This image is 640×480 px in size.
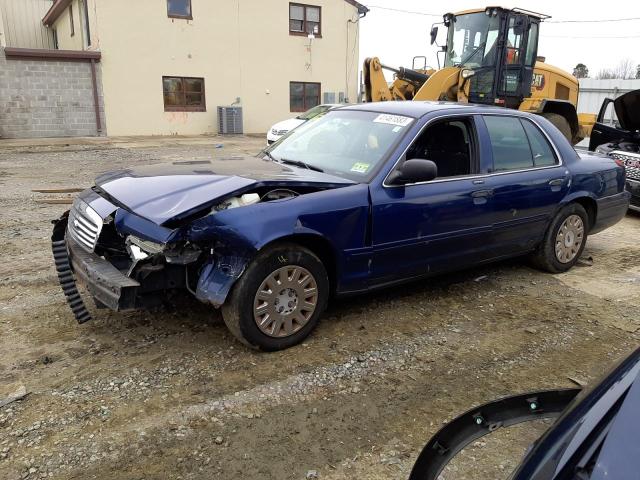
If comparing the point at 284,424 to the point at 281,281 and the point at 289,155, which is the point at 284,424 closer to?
the point at 281,281

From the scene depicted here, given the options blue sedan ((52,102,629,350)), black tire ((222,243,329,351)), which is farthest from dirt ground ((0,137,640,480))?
blue sedan ((52,102,629,350))

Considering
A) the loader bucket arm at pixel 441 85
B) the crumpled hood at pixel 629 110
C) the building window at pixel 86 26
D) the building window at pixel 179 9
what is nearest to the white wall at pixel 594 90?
the loader bucket arm at pixel 441 85

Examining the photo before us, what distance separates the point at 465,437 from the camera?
202 cm

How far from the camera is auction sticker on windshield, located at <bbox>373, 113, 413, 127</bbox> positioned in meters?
4.40

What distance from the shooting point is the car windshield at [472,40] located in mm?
11695

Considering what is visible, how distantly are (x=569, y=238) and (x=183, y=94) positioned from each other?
1910cm

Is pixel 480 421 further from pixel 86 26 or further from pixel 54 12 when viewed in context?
pixel 54 12

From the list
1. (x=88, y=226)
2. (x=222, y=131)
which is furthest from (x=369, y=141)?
(x=222, y=131)

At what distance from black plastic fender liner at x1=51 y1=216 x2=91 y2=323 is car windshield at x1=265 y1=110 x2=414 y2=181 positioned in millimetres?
1866

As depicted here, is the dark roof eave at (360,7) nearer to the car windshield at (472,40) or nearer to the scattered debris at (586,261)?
the car windshield at (472,40)

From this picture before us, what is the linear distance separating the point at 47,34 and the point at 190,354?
2894 centimetres

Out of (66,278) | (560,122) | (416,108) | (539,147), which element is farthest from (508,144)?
(560,122)

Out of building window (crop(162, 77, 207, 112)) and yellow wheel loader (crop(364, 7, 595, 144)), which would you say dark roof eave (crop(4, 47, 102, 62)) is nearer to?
building window (crop(162, 77, 207, 112))

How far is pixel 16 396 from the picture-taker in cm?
310
